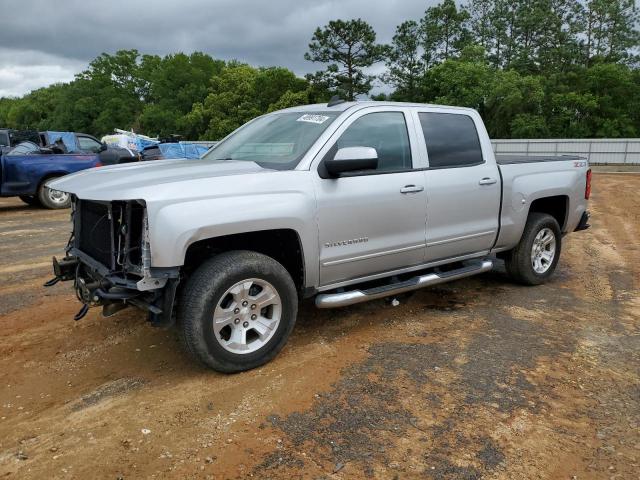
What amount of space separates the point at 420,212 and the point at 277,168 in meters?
1.36

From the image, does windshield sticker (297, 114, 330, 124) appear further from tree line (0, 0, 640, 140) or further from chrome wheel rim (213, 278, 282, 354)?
tree line (0, 0, 640, 140)

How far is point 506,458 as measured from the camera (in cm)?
278

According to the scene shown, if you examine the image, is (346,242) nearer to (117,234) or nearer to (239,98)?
(117,234)

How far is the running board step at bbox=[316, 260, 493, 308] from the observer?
13.3 feet

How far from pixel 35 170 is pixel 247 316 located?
1023 cm

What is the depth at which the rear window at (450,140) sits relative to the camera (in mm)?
4766

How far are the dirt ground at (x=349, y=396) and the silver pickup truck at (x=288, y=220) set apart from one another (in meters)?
0.39

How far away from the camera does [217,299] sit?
3.44m

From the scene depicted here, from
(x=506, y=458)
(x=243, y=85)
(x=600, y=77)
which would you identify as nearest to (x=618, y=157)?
(x=600, y=77)

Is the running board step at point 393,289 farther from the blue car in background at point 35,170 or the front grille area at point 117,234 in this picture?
the blue car in background at point 35,170

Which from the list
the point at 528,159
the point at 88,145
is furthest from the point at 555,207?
the point at 88,145

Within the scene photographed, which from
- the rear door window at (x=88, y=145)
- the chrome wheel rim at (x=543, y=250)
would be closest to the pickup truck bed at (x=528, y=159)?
the chrome wheel rim at (x=543, y=250)

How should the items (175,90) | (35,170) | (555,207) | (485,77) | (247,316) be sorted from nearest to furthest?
1. (247,316)
2. (555,207)
3. (35,170)
4. (485,77)
5. (175,90)

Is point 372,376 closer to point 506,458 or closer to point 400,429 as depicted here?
point 400,429
